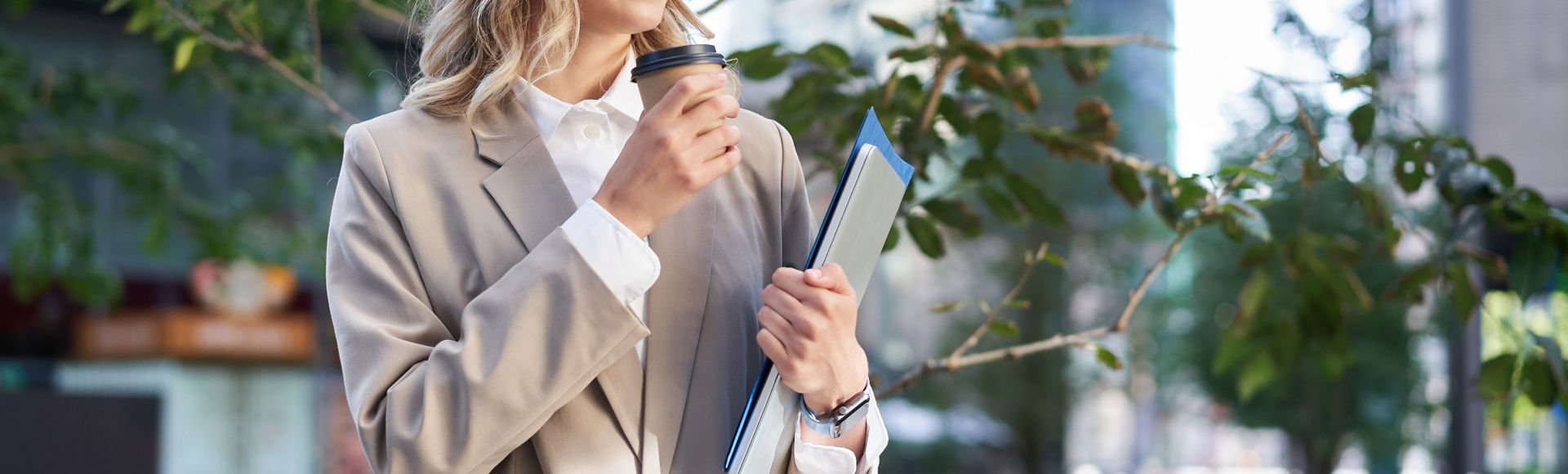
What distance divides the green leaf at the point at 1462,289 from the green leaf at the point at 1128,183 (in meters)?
0.48

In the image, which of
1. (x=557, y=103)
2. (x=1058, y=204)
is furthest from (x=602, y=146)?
(x=1058, y=204)

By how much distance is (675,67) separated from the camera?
39.0 inches

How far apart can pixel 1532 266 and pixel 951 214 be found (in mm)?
862

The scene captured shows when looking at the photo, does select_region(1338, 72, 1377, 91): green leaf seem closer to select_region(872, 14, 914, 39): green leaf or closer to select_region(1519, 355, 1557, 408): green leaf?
select_region(1519, 355, 1557, 408): green leaf

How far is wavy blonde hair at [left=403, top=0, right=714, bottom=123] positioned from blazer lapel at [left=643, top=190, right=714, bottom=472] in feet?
0.65

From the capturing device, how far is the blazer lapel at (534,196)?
111 cm

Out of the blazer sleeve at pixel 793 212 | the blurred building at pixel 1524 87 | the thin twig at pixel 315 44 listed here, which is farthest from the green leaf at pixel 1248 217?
the blurred building at pixel 1524 87

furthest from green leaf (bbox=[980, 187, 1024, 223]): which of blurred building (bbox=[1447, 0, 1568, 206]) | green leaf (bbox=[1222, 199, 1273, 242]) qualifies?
A: blurred building (bbox=[1447, 0, 1568, 206])

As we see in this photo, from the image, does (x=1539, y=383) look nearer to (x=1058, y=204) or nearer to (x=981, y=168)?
(x=981, y=168)

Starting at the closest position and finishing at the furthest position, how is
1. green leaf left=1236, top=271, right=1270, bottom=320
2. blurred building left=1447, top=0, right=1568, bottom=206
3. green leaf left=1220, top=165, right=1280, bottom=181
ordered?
green leaf left=1220, top=165, right=1280, bottom=181 < green leaf left=1236, top=271, right=1270, bottom=320 < blurred building left=1447, top=0, right=1568, bottom=206

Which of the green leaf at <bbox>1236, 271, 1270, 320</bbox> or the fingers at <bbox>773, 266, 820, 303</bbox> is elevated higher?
the fingers at <bbox>773, 266, 820, 303</bbox>

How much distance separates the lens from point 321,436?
13234 mm

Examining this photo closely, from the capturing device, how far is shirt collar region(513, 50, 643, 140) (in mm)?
1211

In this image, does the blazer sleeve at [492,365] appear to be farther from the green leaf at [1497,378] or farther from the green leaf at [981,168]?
the green leaf at [1497,378]
